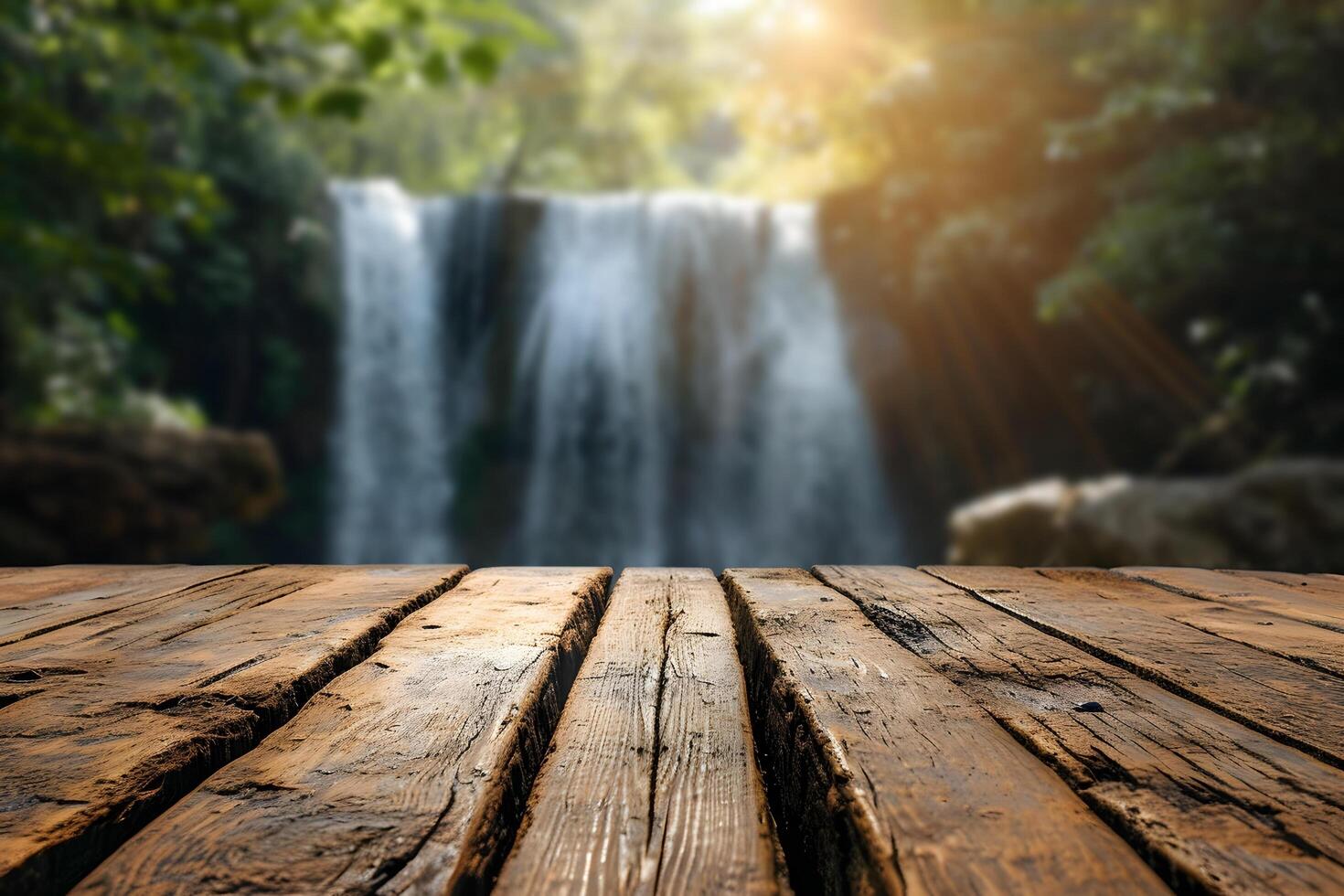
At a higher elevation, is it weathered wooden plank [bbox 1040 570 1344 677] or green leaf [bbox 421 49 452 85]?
green leaf [bbox 421 49 452 85]

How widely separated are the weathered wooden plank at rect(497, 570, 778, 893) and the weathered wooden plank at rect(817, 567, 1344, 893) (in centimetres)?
30

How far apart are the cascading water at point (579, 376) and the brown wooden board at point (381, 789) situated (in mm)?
10778

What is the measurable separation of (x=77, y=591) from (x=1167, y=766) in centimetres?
184

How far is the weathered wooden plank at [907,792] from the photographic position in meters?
0.61

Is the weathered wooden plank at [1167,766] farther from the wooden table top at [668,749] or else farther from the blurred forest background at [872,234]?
the blurred forest background at [872,234]

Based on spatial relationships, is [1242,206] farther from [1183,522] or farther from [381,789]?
[381,789]

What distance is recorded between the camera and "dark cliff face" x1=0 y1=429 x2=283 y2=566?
604 centimetres

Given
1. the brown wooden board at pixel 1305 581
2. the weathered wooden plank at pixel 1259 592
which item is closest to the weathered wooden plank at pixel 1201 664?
the weathered wooden plank at pixel 1259 592

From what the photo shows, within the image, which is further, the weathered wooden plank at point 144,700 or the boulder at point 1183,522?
the boulder at point 1183,522

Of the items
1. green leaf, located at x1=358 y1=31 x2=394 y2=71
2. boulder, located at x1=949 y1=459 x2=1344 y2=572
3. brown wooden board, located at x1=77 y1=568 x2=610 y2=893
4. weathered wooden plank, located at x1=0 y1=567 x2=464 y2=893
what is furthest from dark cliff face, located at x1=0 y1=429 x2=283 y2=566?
boulder, located at x1=949 y1=459 x2=1344 y2=572

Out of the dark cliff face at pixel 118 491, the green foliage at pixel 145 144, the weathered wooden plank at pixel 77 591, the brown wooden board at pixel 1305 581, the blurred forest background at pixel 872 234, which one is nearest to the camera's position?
the weathered wooden plank at pixel 77 591

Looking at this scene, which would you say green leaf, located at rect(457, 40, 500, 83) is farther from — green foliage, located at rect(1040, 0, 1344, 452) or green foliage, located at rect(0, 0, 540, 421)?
green foliage, located at rect(1040, 0, 1344, 452)

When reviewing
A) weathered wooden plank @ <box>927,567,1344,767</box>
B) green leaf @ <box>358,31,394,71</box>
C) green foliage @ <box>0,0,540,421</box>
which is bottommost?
weathered wooden plank @ <box>927,567,1344,767</box>

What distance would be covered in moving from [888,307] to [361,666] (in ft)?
37.1
